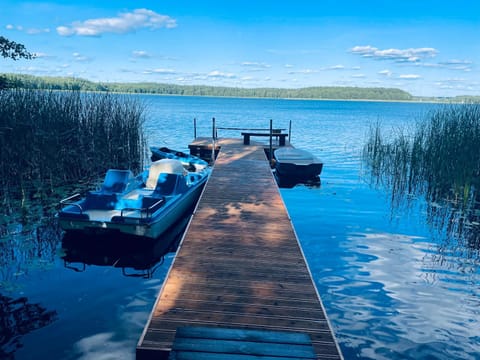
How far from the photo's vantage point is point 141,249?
843 cm

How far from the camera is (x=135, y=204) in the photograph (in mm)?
8680

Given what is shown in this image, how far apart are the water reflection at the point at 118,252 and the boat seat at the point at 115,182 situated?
67.3 inches

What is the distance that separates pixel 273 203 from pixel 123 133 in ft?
31.6

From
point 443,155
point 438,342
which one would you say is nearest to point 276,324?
point 438,342

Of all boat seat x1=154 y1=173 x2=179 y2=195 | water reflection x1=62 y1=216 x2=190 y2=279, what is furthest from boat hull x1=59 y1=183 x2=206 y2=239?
boat seat x1=154 y1=173 x2=179 y2=195

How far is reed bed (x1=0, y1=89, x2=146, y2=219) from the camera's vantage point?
11.4 metres

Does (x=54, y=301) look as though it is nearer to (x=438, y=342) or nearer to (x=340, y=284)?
(x=340, y=284)

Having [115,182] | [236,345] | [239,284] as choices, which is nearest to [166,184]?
[115,182]

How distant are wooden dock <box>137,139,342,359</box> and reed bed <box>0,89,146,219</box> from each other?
21.9 ft

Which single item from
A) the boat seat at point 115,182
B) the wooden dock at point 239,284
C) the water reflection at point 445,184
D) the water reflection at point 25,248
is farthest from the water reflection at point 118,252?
the water reflection at point 445,184

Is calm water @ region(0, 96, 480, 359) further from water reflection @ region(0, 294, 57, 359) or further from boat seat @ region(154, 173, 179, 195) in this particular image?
boat seat @ region(154, 173, 179, 195)

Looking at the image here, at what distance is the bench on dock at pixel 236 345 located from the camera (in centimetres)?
322

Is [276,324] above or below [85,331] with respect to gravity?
above

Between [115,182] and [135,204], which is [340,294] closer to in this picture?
[135,204]
